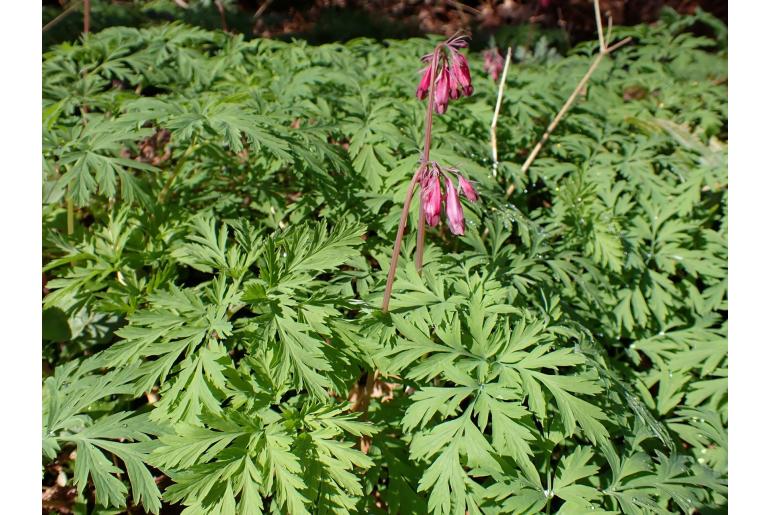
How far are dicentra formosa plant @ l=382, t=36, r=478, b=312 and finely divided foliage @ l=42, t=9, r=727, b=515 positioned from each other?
0.70ft

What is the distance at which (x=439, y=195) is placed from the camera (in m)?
1.94

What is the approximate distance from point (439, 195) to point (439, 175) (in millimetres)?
97

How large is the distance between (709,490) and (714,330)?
2.81ft

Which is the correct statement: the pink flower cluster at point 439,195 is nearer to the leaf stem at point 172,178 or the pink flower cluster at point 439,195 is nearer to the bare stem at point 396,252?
the bare stem at point 396,252

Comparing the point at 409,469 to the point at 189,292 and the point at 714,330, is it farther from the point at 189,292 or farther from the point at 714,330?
the point at 714,330

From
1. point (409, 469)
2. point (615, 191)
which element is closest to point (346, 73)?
point (615, 191)

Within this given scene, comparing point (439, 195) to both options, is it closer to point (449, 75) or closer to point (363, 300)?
point (449, 75)

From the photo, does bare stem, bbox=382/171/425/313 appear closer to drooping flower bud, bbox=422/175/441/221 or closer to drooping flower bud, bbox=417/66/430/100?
drooping flower bud, bbox=422/175/441/221

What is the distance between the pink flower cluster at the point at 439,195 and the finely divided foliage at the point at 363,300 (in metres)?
0.35

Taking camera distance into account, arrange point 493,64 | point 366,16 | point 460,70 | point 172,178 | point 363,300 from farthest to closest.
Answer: point 366,16
point 493,64
point 172,178
point 363,300
point 460,70

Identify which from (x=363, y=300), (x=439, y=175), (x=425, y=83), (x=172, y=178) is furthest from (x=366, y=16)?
(x=439, y=175)

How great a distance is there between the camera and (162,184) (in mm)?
3342

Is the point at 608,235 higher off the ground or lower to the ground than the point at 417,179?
lower

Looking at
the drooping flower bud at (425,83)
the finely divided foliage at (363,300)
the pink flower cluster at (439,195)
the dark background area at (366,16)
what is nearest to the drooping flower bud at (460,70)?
the drooping flower bud at (425,83)
